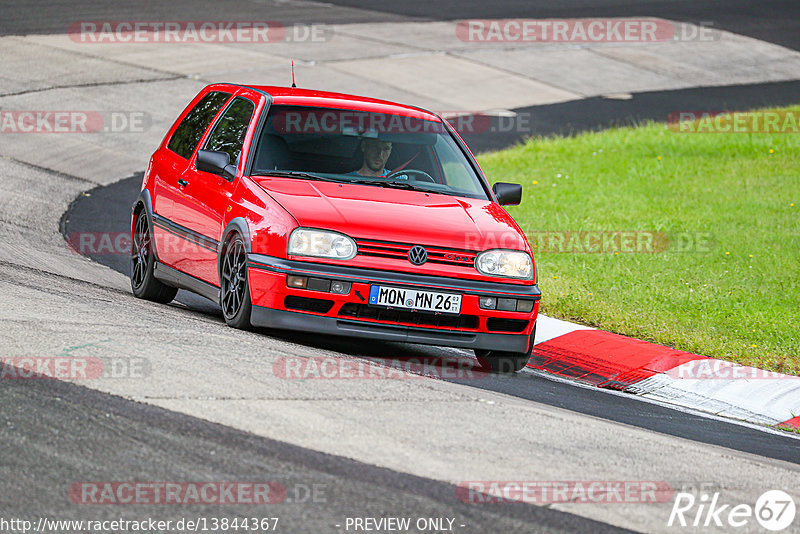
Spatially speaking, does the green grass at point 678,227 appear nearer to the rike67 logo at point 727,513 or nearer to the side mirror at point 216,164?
the side mirror at point 216,164

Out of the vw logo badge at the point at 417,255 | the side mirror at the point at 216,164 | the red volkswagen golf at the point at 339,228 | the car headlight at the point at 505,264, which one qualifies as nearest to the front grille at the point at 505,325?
the red volkswagen golf at the point at 339,228

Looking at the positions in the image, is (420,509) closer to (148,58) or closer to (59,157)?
(59,157)

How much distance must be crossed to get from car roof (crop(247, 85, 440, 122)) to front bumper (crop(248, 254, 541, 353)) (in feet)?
5.52

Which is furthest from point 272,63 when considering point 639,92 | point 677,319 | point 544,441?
point 544,441

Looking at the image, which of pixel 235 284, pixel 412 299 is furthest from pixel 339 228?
pixel 235 284

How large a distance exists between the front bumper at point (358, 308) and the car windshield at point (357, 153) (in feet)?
3.57

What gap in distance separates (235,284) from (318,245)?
2.48 feet

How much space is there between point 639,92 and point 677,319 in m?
16.0

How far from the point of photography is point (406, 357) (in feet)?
26.1

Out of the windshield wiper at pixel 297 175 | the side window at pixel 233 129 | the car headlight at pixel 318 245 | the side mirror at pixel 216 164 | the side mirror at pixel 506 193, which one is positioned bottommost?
the car headlight at pixel 318 245

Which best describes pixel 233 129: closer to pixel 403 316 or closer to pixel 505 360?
pixel 403 316

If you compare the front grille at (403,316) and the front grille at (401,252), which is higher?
the front grille at (401,252)

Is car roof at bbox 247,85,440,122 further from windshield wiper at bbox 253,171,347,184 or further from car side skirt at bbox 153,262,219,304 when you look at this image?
car side skirt at bbox 153,262,219,304

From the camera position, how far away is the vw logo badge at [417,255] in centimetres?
715
